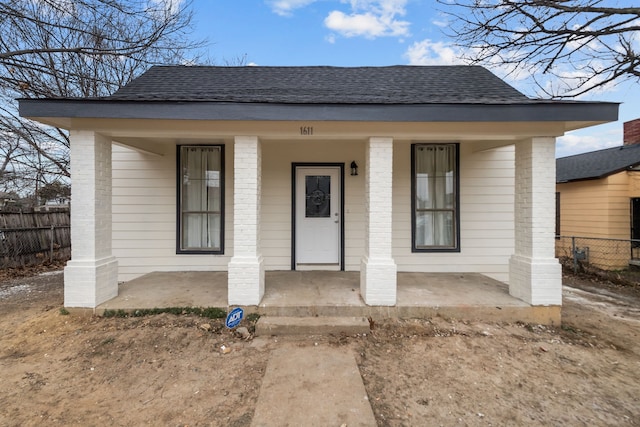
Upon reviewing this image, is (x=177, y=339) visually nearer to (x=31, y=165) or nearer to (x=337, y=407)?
(x=337, y=407)

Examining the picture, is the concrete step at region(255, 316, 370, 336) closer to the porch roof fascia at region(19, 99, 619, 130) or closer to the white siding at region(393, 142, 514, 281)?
the white siding at region(393, 142, 514, 281)

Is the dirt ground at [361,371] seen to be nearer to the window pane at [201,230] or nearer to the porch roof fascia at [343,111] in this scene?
the window pane at [201,230]

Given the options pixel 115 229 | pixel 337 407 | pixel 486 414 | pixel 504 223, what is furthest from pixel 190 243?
pixel 504 223

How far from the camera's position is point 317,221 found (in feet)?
18.4

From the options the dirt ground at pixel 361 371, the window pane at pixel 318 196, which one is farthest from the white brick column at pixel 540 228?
the window pane at pixel 318 196

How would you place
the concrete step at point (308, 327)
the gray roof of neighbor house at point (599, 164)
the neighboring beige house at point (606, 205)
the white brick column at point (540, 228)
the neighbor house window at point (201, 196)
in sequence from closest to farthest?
1. the concrete step at point (308, 327)
2. the white brick column at point (540, 228)
3. the neighbor house window at point (201, 196)
4. the neighboring beige house at point (606, 205)
5. the gray roof of neighbor house at point (599, 164)

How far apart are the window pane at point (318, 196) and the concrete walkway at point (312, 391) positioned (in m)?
2.77

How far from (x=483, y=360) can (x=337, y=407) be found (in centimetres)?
166

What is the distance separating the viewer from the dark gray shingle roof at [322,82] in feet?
15.5

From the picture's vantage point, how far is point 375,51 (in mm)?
10164

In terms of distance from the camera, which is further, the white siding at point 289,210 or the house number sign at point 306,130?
the white siding at point 289,210

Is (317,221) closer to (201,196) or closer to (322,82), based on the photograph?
(201,196)

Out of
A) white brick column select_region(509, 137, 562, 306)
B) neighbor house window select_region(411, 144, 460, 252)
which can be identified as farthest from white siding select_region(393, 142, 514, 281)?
white brick column select_region(509, 137, 562, 306)

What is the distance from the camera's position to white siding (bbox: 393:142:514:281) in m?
5.50
